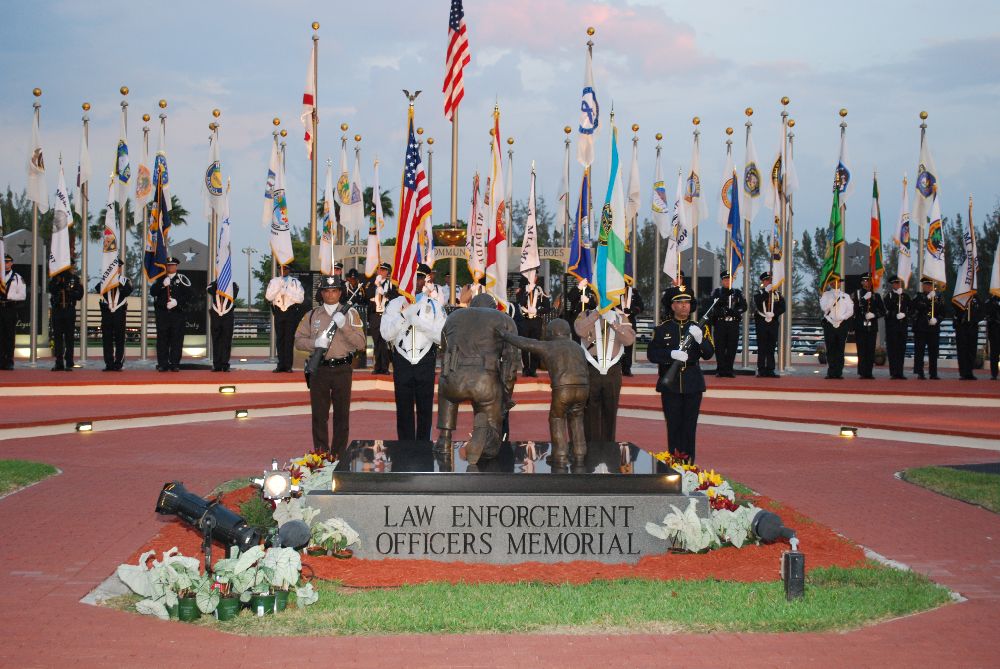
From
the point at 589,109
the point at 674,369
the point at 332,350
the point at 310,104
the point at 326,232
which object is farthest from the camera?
the point at 326,232

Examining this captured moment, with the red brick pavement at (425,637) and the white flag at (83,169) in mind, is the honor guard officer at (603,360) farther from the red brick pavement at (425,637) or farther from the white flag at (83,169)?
the white flag at (83,169)

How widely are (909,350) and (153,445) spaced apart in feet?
92.3

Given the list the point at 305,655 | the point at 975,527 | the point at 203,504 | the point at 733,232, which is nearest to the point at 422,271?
the point at 203,504

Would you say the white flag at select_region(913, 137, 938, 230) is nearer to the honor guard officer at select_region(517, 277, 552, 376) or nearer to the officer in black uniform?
the honor guard officer at select_region(517, 277, 552, 376)

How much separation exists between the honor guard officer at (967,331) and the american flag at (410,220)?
45.9ft

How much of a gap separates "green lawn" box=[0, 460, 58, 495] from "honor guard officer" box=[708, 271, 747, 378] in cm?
1462

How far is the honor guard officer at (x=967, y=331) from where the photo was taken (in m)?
24.4

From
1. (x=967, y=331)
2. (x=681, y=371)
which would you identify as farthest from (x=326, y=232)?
(x=681, y=371)

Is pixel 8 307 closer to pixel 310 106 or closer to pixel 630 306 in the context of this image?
pixel 310 106

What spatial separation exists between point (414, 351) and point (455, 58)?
8.88 meters

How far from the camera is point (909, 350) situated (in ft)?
119

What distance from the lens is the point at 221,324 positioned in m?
24.0

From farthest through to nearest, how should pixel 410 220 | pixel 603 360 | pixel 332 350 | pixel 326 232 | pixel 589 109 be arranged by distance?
pixel 326 232 → pixel 589 109 → pixel 410 220 → pixel 603 360 → pixel 332 350

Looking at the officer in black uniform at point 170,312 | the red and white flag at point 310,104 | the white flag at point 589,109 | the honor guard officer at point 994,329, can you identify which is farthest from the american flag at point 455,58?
the honor guard officer at point 994,329
